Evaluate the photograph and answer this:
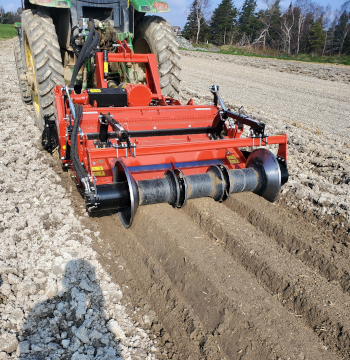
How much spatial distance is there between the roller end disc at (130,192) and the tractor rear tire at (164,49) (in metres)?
2.72

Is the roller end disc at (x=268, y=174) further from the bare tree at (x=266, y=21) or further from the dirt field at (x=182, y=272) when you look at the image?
the bare tree at (x=266, y=21)

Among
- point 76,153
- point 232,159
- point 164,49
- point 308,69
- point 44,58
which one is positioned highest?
point 164,49

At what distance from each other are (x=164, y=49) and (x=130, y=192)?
3243 millimetres

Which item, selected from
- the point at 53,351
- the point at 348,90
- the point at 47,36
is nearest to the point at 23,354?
the point at 53,351

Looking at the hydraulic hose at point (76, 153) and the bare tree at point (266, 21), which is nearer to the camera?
the hydraulic hose at point (76, 153)

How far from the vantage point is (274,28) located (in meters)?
40.7

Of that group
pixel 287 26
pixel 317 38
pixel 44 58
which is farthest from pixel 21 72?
pixel 287 26

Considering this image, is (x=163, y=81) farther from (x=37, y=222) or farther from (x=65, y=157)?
(x=37, y=222)

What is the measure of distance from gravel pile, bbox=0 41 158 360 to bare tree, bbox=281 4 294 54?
3672 cm

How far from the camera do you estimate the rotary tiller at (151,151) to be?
115 inches

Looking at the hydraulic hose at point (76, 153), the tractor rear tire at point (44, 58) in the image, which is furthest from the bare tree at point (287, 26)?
the hydraulic hose at point (76, 153)

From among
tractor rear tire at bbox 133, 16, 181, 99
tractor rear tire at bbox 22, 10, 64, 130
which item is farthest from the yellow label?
tractor rear tire at bbox 22, 10, 64, 130

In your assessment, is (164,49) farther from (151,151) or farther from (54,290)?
(54,290)

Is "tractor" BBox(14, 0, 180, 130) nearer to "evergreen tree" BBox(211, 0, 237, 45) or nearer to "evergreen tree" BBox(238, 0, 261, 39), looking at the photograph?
"evergreen tree" BBox(238, 0, 261, 39)
